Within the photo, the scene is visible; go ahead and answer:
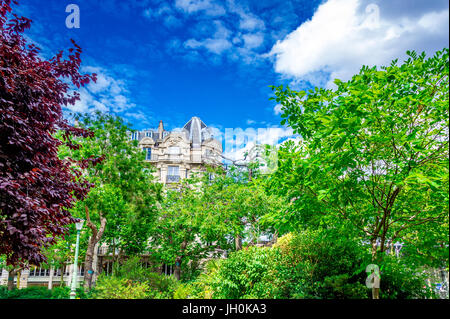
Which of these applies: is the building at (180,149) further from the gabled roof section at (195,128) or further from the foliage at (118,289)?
the foliage at (118,289)

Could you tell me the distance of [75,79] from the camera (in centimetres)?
537

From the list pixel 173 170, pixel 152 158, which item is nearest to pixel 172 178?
pixel 173 170

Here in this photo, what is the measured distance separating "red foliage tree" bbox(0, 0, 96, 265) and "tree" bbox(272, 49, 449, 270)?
3.25m

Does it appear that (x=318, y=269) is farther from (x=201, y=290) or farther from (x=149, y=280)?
(x=149, y=280)

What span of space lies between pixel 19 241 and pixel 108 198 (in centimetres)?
661

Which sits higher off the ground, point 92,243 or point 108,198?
point 108,198

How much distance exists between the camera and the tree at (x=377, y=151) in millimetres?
3643

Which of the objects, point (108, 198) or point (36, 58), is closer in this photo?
point (36, 58)

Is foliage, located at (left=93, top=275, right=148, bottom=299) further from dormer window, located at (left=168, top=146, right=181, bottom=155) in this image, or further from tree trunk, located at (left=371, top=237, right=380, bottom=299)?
tree trunk, located at (left=371, top=237, right=380, bottom=299)

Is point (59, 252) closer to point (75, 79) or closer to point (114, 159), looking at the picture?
point (114, 159)

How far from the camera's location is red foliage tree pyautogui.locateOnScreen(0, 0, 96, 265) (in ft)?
12.2

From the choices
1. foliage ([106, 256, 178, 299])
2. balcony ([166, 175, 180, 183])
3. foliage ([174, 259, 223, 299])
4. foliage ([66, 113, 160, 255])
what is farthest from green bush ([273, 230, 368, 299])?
balcony ([166, 175, 180, 183])

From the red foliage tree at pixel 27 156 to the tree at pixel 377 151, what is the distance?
10.7ft
